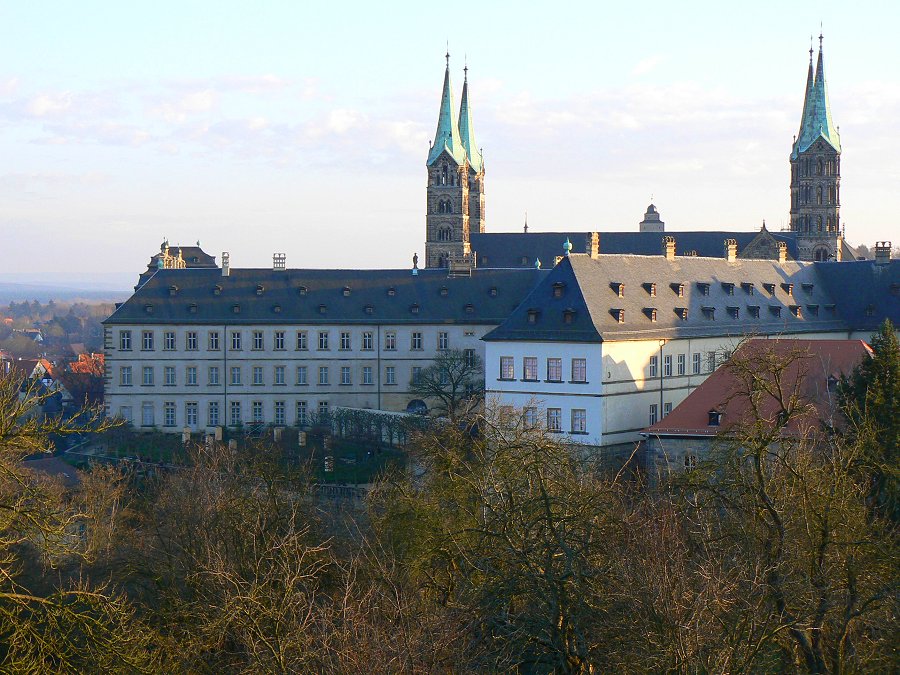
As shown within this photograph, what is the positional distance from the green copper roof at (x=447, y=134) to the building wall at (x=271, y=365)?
47449 mm

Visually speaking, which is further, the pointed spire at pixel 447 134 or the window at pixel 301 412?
the pointed spire at pixel 447 134

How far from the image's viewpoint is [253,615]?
22.0 m

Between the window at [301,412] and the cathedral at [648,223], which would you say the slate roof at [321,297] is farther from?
the cathedral at [648,223]

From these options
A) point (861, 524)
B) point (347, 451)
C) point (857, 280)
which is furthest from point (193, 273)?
point (861, 524)

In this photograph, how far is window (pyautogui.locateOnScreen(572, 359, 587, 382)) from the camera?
5678 centimetres

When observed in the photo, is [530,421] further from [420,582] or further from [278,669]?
[278,669]

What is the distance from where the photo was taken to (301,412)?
76.6 meters

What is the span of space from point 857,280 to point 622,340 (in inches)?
931

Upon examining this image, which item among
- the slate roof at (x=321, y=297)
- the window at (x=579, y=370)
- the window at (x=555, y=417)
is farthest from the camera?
the slate roof at (x=321, y=297)

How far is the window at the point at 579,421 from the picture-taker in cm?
5641

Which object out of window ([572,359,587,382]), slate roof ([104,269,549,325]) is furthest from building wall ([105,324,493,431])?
window ([572,359,587,382])

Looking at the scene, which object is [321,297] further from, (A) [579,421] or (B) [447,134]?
(B) [447,134]

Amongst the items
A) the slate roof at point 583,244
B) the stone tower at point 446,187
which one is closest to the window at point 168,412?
the slate roof at point 583,244

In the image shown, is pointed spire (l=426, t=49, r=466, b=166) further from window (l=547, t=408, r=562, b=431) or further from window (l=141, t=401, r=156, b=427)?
window (l=547, t=408, r=562, b=431)
